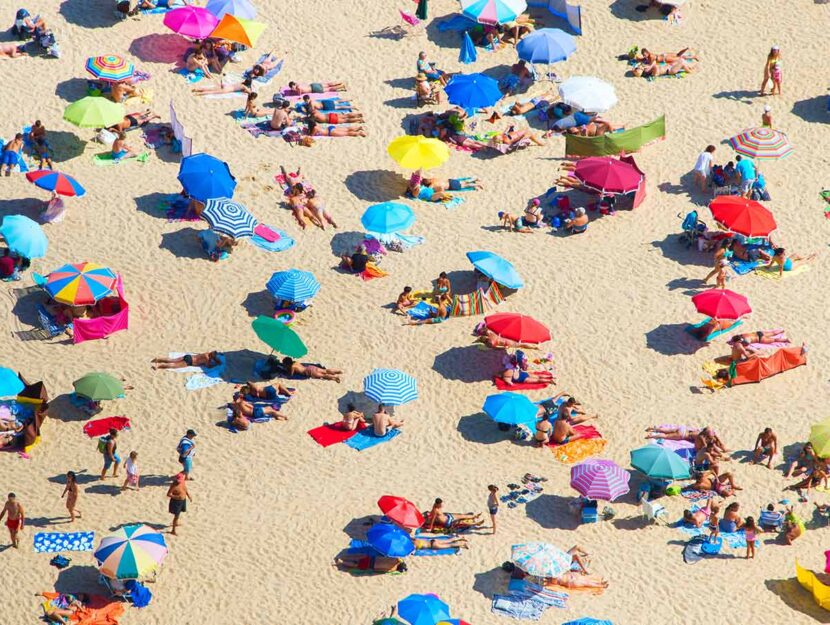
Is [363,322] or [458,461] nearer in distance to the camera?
[458,461]

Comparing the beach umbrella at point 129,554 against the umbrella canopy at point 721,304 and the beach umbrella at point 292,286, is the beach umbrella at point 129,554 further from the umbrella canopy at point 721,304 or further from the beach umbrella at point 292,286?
the umbrella canopy at point 721,304

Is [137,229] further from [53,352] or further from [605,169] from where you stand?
[605,169]

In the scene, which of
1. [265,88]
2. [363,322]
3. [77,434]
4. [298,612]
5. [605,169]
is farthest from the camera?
[265,88]

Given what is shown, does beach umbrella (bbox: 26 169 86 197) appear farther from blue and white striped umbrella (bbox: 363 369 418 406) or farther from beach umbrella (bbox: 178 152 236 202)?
blue and white striped umbrella (bbox: 363 369 418 406)

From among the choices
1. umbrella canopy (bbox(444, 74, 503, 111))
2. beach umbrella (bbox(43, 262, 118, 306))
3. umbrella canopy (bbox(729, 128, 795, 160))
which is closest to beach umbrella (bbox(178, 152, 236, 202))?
beach umbrella (bbox(43, 262, 118, 306))

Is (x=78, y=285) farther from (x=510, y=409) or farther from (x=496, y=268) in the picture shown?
(x=510, y=409)

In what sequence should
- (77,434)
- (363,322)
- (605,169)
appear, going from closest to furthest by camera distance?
(77,434), (363,322), (605,169)

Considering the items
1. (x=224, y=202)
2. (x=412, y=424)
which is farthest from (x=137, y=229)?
(x=412, y=424)
